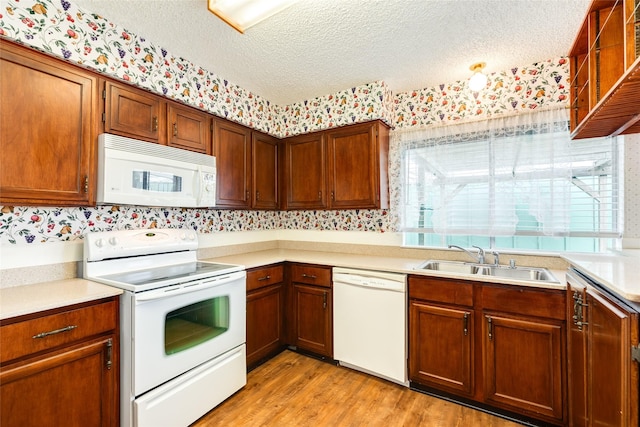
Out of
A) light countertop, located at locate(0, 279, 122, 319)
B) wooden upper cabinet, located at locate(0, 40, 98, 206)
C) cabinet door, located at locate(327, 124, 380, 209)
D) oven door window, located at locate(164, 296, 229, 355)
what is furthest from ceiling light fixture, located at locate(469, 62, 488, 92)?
light countertop, located at locate(0, 279, 122, 319)

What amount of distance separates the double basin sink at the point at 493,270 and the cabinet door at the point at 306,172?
115cm

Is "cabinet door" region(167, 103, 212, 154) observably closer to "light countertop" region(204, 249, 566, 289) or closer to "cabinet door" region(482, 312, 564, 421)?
"light countertop" region(204, 249, 566, 289)

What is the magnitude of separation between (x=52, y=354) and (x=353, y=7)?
7.65ft

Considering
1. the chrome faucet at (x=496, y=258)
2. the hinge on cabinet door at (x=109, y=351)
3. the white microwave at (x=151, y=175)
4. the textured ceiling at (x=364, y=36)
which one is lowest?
the hinge on cabinet door at (x=109, y=351)

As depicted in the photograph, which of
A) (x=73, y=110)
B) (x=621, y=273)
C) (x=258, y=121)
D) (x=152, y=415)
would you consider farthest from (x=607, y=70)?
(x=152, y=415)

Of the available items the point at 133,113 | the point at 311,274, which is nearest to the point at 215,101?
the point at 133,113

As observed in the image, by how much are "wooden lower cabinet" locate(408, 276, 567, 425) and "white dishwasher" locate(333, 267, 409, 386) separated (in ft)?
0.29

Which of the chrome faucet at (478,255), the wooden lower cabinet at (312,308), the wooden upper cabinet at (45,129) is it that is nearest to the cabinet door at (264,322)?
the wooden lower cabinet at (312,308)

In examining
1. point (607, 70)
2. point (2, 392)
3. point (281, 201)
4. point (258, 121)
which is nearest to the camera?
point (2, 392)

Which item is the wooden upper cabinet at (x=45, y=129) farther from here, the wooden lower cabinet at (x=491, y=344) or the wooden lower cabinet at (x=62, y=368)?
the wooden lower cabinet at (x=491, y=344)

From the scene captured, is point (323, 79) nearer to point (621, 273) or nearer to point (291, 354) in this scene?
Result: point (621, 273)

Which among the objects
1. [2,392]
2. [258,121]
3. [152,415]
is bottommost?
[152,415]

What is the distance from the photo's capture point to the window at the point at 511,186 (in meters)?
2.06

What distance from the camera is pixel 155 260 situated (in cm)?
210
